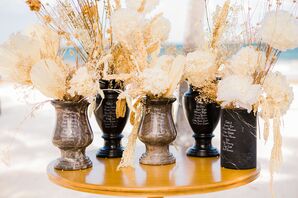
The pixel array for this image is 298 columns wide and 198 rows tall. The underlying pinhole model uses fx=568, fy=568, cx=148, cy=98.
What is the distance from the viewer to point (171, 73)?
1.81m

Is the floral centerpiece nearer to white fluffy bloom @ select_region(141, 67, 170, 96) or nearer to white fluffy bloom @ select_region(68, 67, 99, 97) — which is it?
white fluffy bloom @ select_region(141, 67, 170, 96)

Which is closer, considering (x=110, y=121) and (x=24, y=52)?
(x=24, y=52)

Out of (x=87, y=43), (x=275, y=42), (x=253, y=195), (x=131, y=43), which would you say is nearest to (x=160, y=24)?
(x=131, y=43)

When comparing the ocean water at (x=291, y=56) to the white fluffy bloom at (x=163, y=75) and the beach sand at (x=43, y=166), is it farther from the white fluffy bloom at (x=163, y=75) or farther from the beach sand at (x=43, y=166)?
the white fluffy bloom at (x=163, y=75)

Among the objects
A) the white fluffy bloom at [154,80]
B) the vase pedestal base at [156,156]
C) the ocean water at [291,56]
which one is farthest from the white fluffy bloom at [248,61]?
the ocean water at [291,56]

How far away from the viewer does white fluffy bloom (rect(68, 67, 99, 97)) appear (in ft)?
5.67

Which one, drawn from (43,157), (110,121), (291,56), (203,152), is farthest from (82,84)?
(291,56)

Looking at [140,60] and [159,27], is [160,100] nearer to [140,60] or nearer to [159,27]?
[140,60]

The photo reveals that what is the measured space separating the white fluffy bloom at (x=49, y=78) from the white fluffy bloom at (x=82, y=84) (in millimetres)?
46

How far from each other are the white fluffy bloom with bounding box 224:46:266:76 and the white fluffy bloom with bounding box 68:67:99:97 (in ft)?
1.49

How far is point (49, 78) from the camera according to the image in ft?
5.78

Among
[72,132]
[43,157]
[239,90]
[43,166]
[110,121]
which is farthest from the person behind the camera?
[43,157]

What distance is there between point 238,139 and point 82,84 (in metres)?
0.53

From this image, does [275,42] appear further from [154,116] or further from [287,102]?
[154,116]
